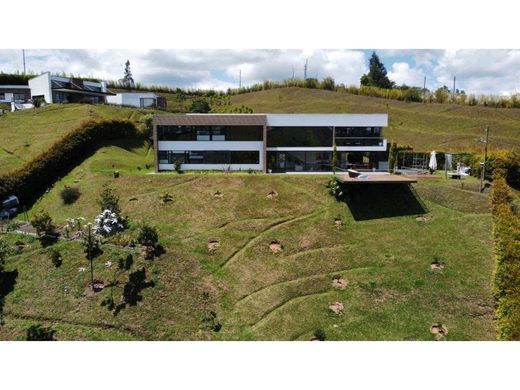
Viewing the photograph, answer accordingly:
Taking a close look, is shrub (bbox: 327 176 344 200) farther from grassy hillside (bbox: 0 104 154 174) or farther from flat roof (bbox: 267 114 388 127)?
grassy hillside (bbox: 0 104 154 174)

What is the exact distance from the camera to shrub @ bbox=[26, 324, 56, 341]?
99.3ft

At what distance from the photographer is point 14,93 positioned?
92250 mm

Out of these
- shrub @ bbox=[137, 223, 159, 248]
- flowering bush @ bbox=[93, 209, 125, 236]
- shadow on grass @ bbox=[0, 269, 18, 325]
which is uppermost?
flowering bush @ bbox=[93, 209, 125, 236]

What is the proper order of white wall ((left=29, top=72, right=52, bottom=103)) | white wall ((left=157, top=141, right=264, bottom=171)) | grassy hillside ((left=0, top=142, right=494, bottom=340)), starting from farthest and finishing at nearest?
white wall ((left=29, top=72, right=52, bottom=103)) → white wall ((left=157, top=141, right=264, bottom=171)) → grassy hillside ((left=0, top=142, right=494, bottom=340))

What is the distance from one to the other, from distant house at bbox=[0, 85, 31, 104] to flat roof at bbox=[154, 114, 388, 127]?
51.2 m

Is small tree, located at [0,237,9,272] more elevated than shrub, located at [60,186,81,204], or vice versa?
shrub, located at [60,186,81,204]

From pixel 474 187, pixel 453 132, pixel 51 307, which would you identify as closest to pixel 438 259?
pixel 474 187

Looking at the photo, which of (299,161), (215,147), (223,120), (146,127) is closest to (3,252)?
(215,147)

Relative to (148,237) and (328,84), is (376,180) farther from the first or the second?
(328,84)

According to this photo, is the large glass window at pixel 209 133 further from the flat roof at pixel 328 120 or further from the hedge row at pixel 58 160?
the hedge row at pixel 58 160

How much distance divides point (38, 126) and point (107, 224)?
3709cm

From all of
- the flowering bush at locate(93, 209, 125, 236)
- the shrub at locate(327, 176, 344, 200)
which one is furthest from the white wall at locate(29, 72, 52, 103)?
the shrub at locate(327, 176, 344, 200)

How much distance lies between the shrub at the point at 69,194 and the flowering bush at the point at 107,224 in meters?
10.2

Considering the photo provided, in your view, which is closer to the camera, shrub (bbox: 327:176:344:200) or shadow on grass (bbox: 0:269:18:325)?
shadow on grass (bbox: 0:269:18:325)
